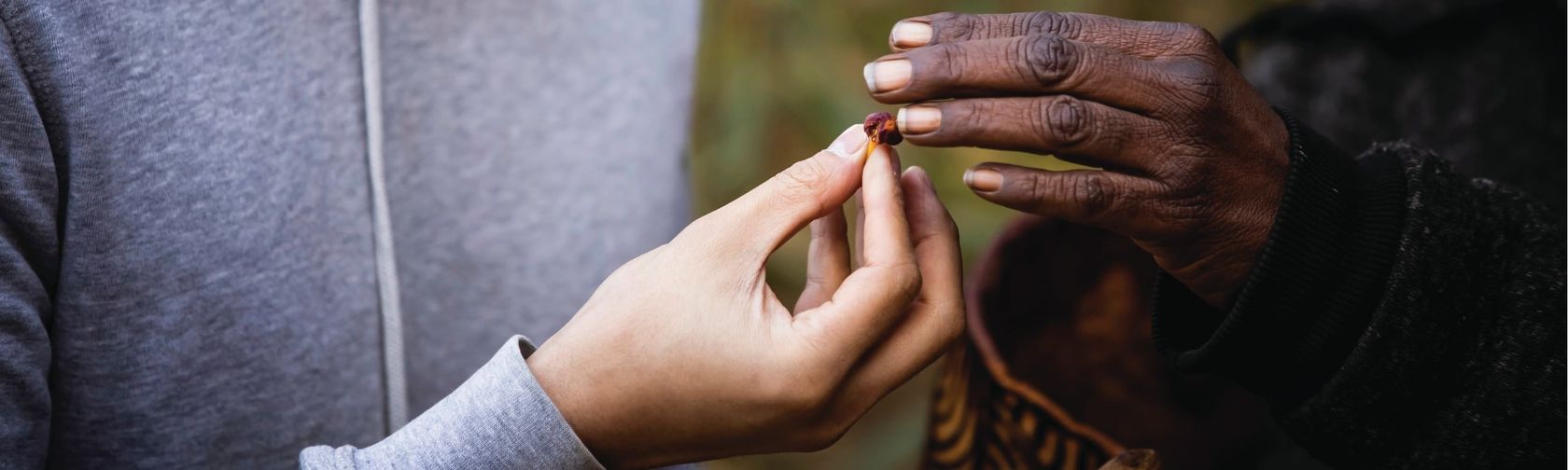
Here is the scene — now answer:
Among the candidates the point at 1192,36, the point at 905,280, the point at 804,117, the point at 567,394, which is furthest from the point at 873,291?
the point at 804,117

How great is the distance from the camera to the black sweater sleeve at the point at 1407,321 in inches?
29.7

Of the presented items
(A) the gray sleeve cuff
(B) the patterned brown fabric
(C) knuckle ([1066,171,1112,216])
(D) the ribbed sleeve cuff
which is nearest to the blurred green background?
(B) the patterned brown fabric

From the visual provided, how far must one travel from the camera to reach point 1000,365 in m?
1.09

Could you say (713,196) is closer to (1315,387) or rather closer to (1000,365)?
(1000,365)

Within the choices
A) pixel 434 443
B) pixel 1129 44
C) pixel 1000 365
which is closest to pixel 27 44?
pixel 434 443

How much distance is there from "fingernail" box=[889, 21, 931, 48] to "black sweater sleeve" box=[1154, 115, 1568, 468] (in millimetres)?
340

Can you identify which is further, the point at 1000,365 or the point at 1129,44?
the point at 1000,365

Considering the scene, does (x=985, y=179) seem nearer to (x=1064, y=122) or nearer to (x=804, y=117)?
(x=1064, y=122)

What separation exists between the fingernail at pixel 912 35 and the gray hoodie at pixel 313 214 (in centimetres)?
40

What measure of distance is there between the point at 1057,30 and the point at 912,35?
0.12m

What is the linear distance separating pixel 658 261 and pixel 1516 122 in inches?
53.7

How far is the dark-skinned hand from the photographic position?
69 centimetres

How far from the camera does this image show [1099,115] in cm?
69

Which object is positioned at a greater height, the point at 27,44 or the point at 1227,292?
the point at 27,44
